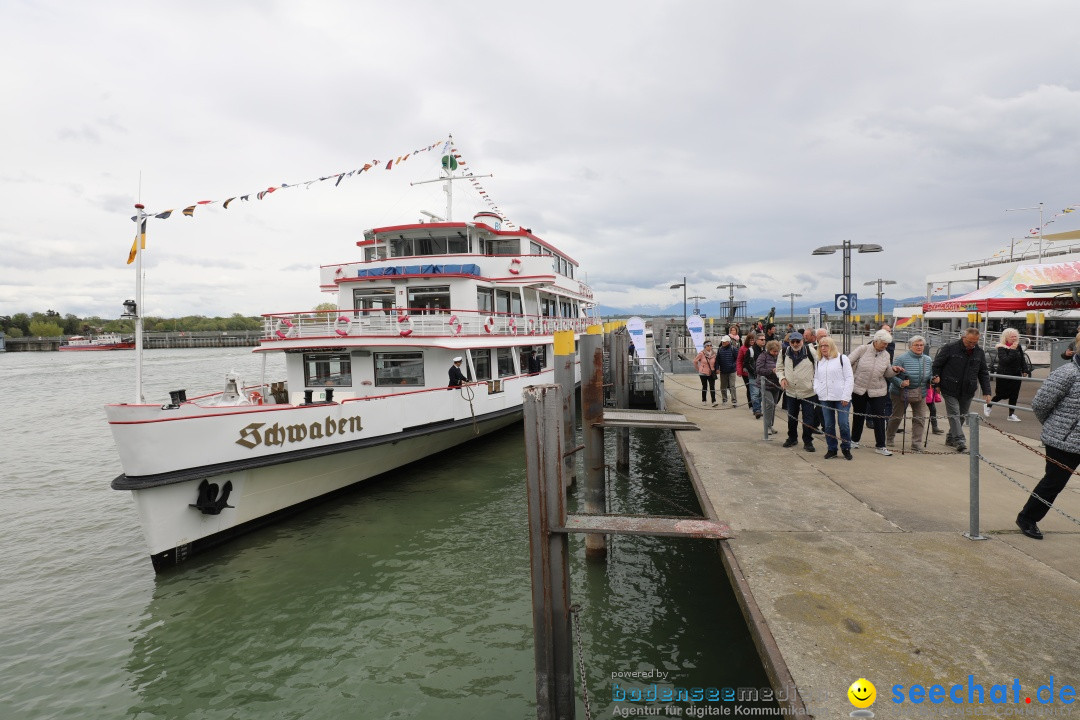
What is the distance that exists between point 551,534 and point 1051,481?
15.0 ft

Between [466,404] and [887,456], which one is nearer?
[887,456]

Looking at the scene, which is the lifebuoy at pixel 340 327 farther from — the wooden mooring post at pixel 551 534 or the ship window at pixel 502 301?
the wooden mooring post at pixel 551 534

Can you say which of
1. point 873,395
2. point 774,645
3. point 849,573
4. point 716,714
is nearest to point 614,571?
point 716,714

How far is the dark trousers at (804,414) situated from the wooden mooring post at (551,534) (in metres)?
4.84

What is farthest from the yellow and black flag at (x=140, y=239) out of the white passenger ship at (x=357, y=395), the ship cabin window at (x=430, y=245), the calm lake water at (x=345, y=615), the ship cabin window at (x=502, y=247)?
the ship cabin window at (x=502, y=247)

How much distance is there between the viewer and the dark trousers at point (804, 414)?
8188 millimetres

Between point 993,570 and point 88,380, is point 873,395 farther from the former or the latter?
point 88,380

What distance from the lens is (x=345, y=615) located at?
6.46 m

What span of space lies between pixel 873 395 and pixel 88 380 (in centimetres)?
5282

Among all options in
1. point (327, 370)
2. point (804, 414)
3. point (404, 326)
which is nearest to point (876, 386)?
point (804, 414)

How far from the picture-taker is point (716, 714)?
457 centimetres

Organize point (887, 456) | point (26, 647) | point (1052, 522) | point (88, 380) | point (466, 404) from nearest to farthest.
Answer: point (1052, 522) < point (26, 647) < point (887, 456) < point (466, 404) < point (88, 380)

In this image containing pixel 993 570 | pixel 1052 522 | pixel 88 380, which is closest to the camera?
pixel 993 570

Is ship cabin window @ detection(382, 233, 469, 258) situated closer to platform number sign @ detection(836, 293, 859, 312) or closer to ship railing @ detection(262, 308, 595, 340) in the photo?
ship railing @ detection(262, 308, 595, 340)
